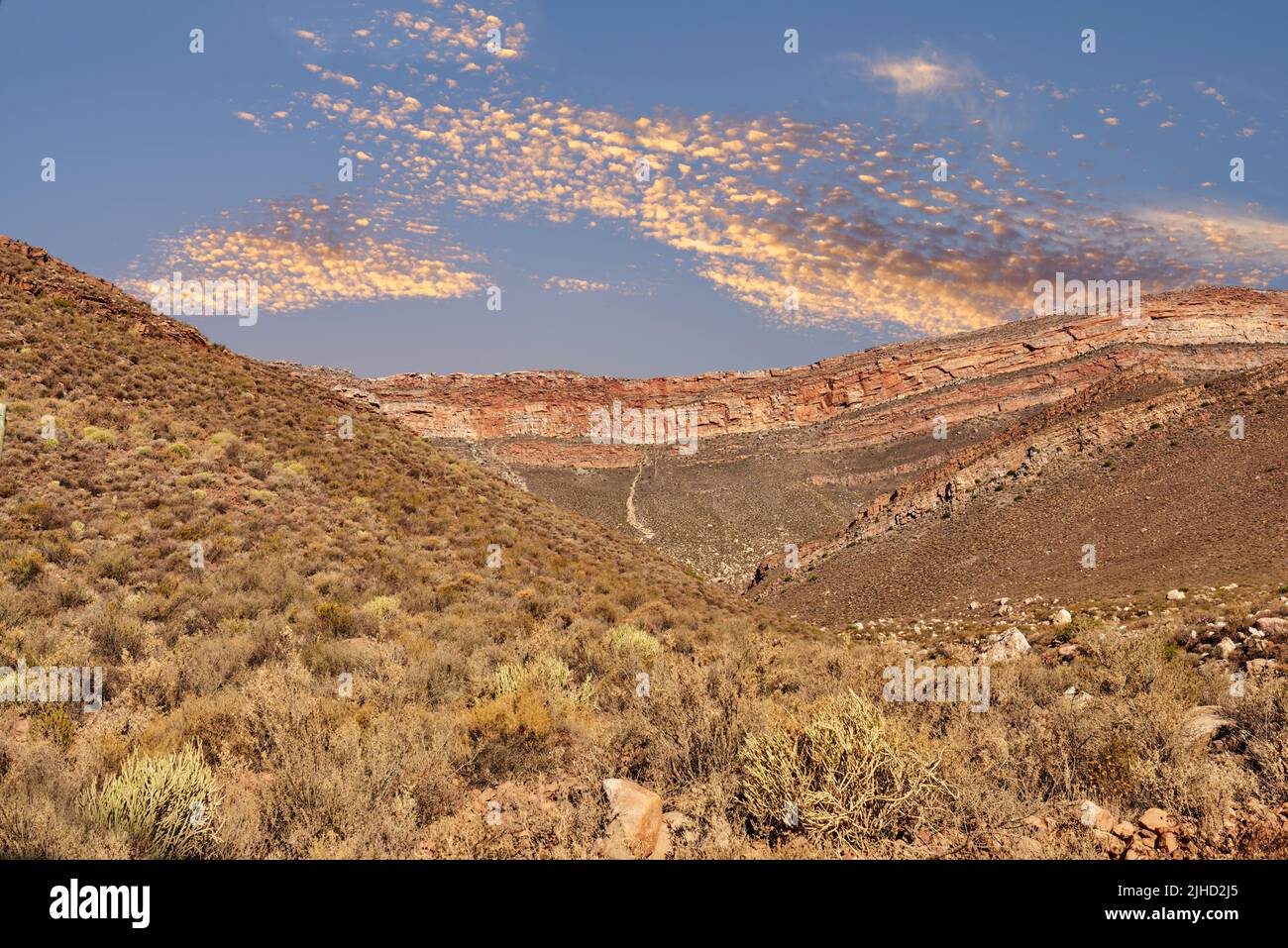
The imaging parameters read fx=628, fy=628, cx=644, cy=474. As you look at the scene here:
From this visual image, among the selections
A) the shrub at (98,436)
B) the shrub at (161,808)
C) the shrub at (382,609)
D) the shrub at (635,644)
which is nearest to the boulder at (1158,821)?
the shrub at (635,644)

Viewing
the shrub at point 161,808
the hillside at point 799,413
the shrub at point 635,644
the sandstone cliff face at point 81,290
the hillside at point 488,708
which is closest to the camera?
the shrub at point 161,808

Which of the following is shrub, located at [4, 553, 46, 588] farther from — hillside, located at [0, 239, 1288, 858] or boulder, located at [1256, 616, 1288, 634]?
boulder, located at [1256, 616, 1288, 634]

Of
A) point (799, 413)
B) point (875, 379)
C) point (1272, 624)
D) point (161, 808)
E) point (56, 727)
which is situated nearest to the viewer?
point (161, 808)

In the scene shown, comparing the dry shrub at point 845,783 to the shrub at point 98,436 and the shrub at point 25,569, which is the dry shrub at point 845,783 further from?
the shrub at point 98,436

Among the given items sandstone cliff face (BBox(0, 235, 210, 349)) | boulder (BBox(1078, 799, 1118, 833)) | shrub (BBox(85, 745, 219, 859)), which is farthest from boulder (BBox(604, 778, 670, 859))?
sandstone cliff face (BBox(0, 235, 210, 349))

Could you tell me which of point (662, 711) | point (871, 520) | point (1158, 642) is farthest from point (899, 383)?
point (662, 711)

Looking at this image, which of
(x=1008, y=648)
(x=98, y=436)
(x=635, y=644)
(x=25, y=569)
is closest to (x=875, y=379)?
(x=1008, y=648)

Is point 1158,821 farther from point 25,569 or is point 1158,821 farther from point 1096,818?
point 25,569
